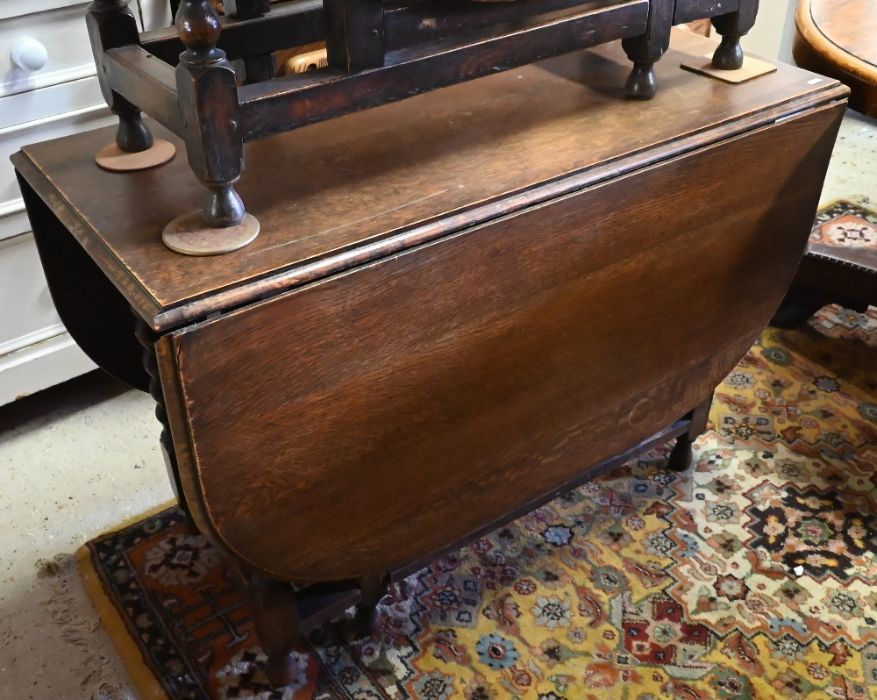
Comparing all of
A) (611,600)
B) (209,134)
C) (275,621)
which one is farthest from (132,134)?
(611,600)

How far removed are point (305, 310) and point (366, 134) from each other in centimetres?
35

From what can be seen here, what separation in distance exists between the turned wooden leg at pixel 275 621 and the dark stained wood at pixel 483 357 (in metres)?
0.07

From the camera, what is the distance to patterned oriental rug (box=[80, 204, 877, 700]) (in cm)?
137

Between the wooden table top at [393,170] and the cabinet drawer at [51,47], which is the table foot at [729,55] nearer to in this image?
the wooden table top at [393,170]

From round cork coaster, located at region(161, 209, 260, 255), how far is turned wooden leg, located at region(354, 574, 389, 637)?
541 millimetres

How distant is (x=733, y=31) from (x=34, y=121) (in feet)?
3.59

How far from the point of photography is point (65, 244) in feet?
4.05

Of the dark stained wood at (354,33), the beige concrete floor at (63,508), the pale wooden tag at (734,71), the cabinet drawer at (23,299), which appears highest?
the dark stained wood at (354,33)

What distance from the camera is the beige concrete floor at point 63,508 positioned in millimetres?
1410

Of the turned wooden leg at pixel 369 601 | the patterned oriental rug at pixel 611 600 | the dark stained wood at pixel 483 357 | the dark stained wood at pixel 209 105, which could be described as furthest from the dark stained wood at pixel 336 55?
the patterned oriental rug at pixel 611 600

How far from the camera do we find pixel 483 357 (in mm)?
1152

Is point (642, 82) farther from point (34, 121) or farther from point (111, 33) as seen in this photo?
point (34, 121)

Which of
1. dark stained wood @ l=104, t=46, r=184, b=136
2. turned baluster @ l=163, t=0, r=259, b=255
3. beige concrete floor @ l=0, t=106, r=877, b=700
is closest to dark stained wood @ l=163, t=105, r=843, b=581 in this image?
turned baluster @ l=163, t=0, r=259, b=255

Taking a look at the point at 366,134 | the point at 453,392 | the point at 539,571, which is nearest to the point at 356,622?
the point at 539,571
